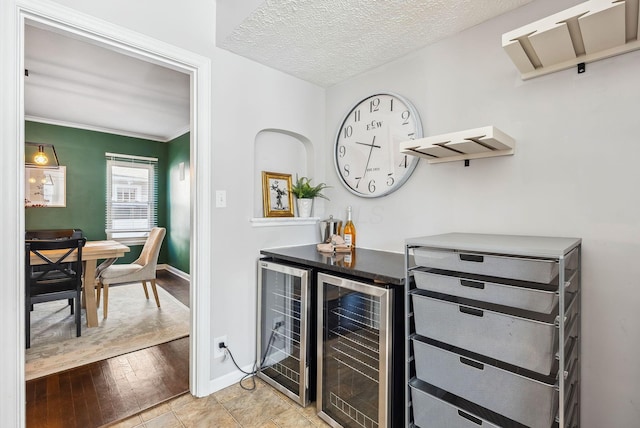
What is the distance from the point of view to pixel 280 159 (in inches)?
99.4

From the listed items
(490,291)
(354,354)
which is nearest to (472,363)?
(490,291)

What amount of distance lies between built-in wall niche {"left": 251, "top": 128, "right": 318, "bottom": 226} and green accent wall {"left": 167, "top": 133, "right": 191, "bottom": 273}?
2909mm

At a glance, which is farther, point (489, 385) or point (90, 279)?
point (90, 279)

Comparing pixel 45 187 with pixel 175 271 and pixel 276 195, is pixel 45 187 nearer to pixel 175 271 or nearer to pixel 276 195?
pixel 175 271

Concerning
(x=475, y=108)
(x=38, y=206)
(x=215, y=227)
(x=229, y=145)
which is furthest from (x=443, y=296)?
(x=38, y=206)

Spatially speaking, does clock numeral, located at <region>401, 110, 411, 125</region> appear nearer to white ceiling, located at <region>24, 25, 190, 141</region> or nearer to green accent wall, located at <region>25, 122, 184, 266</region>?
white ceiling, located at <region>24, 25, 190, 141</region>

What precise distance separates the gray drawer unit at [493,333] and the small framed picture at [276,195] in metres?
1.31

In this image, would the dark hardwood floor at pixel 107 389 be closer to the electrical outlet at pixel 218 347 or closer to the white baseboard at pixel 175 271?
the electrical outlet at pixel 218 347

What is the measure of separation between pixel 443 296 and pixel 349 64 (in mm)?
1695

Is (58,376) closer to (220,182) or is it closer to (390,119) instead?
(220,182)

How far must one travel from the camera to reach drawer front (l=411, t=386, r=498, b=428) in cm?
124

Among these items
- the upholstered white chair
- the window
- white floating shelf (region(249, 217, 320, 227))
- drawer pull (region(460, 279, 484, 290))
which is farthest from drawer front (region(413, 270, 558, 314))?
the window

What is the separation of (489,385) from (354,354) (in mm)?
670

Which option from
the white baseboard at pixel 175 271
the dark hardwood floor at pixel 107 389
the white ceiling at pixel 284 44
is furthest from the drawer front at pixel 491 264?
the white baseboard at pixel 175 271
